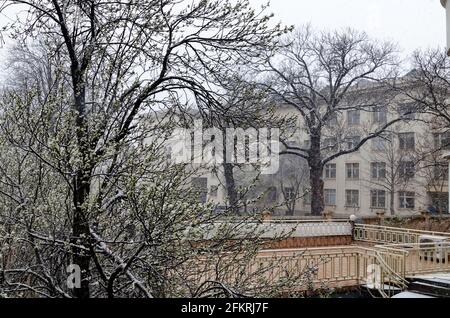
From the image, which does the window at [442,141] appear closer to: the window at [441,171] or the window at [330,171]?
the window at [441,171]

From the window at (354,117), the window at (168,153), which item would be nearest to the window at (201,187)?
the window at (168,153)

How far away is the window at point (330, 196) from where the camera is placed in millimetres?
1847

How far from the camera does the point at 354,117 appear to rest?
6.66 feet

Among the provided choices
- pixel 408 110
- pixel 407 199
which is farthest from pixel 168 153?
pixel 408 110

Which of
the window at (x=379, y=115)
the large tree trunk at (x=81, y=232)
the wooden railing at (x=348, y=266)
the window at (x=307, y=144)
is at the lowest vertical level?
the wooden railing at (x=348, y=266)

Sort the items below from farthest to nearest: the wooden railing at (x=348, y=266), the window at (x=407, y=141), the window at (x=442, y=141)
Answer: the window at (x=442, y=141)
the window at (x=407, y=141)
the wooden railing at (x=348, y=266)

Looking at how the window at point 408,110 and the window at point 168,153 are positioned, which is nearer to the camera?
the window at point 168,153

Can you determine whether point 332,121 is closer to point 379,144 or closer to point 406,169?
point 379,144

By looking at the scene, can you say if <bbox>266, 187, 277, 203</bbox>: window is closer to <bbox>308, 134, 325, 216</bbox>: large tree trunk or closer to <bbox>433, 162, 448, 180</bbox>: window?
Result: <bbox>308, 134, 325, 216</bbox>: large tree trunk

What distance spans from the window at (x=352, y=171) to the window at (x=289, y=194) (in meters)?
0.39

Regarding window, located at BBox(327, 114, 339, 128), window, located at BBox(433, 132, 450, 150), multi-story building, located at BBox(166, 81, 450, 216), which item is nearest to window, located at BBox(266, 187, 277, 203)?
multi-story building, located at BBox(166, 81, 450, 216)

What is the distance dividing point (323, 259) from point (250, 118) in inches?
27.1

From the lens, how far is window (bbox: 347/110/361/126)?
200 centimetres
